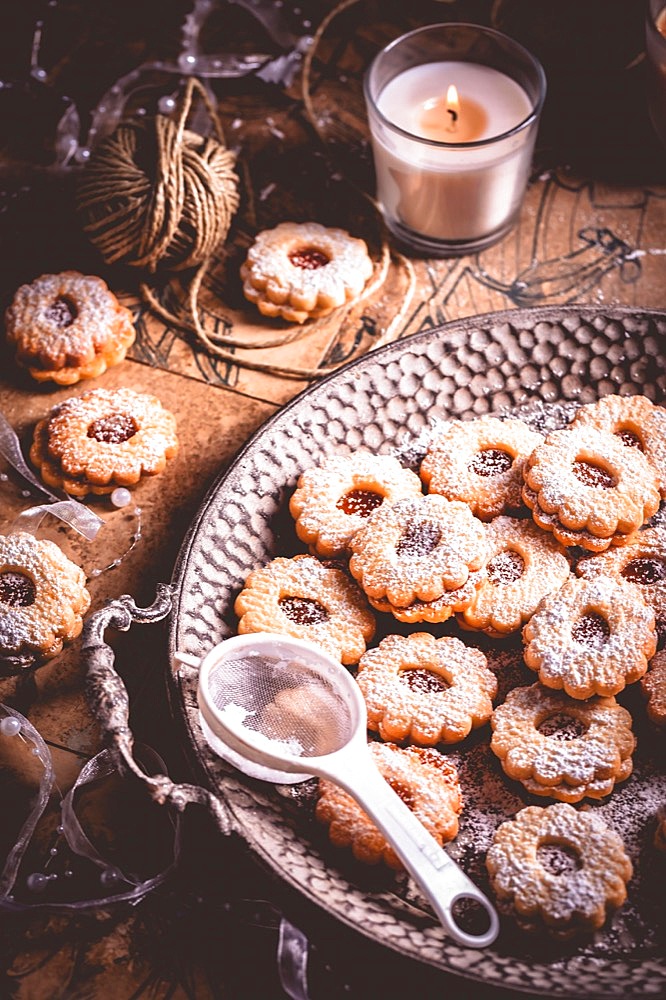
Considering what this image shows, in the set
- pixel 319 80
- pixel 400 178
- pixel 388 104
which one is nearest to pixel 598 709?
pixel 400 178

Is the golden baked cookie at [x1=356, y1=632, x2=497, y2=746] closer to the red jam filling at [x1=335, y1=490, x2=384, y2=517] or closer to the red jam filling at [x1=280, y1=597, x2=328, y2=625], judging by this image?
the red jam filling at [x1=280, y1=597, x2=328, y2=625]

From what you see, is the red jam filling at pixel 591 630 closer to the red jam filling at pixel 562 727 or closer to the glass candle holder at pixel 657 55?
the red jam filling at pixel 562 727

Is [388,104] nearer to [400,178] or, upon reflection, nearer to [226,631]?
[400,178]

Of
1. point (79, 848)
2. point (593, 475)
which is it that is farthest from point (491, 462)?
point (79, 848)

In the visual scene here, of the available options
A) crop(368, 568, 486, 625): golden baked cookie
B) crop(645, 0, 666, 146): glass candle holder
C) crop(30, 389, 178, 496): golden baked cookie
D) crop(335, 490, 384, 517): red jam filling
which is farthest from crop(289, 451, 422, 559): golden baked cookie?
crop(645, 0, 666, 146): glass candle holder

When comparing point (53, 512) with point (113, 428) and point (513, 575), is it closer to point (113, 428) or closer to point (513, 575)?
point (113, 428)

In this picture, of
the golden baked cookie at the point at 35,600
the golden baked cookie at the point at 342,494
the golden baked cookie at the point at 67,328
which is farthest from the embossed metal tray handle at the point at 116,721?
the golden baked cookie at the point at 67,328

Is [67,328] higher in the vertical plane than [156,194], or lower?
lower
